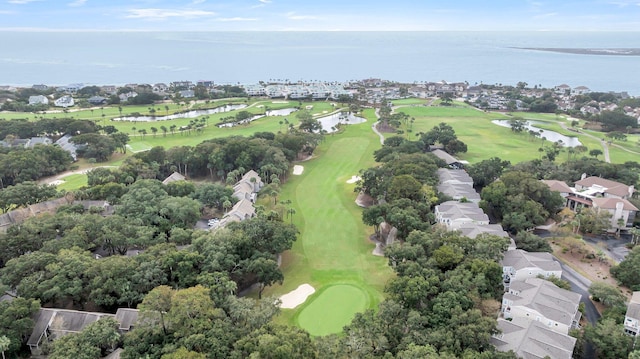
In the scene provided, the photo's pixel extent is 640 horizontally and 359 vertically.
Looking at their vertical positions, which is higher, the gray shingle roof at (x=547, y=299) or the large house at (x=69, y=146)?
the large house at (x=69, y=146)

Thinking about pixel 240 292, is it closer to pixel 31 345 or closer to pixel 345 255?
pixel 345 255

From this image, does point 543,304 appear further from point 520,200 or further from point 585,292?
point 520,200

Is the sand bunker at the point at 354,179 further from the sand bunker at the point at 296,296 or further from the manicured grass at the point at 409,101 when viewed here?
the manicured grass at the point at 409,101

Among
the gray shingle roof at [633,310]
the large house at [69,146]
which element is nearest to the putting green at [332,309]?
the gray shingle roof at [633,310]

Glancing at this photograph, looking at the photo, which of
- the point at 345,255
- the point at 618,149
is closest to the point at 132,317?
the point at 345,255

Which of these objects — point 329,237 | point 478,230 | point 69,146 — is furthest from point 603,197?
point 69,146

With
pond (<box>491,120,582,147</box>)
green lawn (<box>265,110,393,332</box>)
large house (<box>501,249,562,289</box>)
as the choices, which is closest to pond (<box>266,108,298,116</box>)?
green lawn (<box>265,110,393,332</box>)
